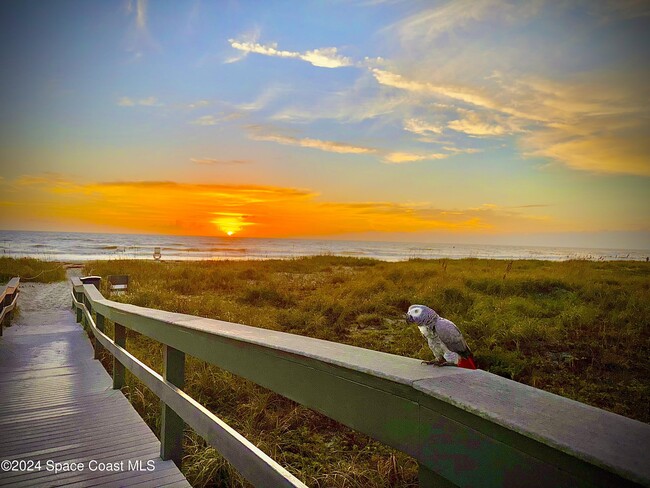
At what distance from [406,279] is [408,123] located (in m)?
5.53

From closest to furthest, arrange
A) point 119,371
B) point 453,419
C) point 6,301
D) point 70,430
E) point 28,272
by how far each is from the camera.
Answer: point 453,419
point 70,430
point 119,371
point 6,301
point 28,272

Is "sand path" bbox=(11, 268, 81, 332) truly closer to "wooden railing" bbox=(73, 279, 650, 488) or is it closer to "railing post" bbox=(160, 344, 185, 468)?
"railing post" bbox=(160, 344, 185, 468)

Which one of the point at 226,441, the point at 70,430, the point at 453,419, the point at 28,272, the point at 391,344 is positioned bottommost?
the point at 391,344

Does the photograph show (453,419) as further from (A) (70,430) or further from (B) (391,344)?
(B) (391,344)

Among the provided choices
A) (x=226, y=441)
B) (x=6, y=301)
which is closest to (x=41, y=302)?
(x=6, y=301)

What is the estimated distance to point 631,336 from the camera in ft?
23.3

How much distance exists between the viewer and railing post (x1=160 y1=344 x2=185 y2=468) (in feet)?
8.27

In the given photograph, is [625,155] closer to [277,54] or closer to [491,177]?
[491,177]

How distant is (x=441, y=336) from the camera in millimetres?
1378

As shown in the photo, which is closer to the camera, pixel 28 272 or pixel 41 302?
pixel 41 302

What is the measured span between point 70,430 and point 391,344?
16.5 feet

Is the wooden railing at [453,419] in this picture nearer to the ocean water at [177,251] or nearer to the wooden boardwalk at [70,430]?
the wooden boardwalk at [70,430]

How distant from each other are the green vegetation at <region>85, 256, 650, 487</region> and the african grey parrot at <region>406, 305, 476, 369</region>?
2.13 metres

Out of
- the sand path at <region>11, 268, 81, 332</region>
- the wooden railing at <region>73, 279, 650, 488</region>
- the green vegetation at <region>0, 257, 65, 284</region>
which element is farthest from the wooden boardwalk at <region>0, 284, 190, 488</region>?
the green vegetation at <region>0, 257, 65, 284</region>
